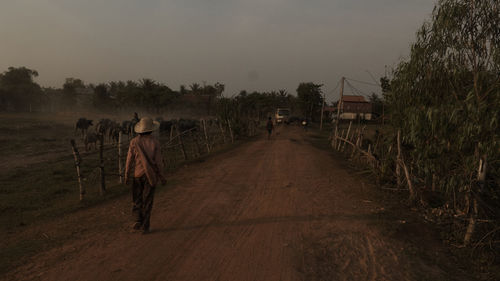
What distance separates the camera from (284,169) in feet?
33.5

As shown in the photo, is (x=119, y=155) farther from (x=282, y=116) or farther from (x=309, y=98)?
(x=309, y=98)

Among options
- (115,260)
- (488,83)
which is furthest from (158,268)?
(488,83)

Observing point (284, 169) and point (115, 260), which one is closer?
point (115, 260)

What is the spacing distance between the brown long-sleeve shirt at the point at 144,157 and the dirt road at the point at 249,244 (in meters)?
1.03

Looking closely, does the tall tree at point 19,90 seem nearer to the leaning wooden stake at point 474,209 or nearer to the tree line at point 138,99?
the tree line at point 138,99

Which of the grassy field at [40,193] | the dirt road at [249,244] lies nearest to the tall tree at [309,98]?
the grassy field at [40,193]

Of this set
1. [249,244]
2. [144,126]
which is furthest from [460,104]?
[144,126]

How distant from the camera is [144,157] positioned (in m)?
4.67

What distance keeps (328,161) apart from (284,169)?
2.64m

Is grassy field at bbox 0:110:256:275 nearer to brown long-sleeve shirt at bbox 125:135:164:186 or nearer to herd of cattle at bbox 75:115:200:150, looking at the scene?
herd of cattle at bbox 75:115:200:150

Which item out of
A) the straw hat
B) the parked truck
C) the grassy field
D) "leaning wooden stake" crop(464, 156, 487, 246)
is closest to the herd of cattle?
the grassy field

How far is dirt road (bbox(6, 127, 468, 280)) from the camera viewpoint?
3787 millimetres

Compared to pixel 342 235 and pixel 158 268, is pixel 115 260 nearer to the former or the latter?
pixel 158 268

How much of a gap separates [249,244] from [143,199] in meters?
1.92
